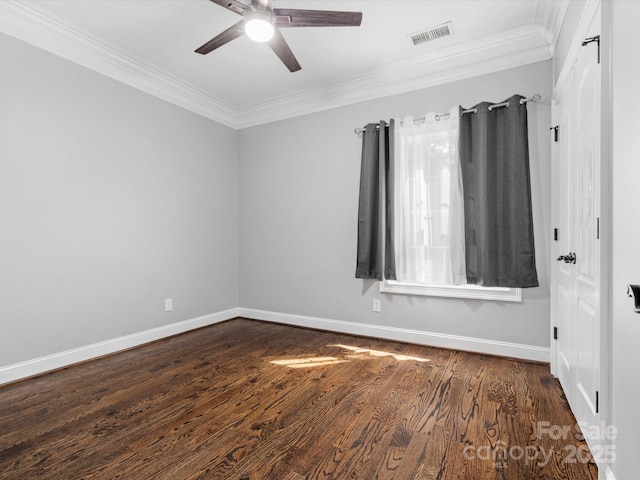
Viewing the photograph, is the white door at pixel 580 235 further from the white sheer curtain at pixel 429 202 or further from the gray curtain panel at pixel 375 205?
the gray curtain panel at pixel 375 205

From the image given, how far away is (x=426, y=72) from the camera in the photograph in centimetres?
325

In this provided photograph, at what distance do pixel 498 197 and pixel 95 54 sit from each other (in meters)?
3.79

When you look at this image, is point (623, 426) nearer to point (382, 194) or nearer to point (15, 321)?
point (382, 194)

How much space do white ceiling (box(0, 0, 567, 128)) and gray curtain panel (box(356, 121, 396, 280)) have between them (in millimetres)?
552

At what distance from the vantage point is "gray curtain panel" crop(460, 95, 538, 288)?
280cm

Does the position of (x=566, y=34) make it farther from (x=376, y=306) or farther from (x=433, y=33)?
(x=376, y=306)

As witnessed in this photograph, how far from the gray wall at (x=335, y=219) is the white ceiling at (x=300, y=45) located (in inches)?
7.7

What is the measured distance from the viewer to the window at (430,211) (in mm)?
3072

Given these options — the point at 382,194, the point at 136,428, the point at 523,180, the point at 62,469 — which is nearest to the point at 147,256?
the point at 136,428

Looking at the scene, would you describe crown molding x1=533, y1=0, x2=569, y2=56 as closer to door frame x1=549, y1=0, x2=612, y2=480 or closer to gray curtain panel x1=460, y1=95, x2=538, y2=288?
gray curtain panel x1=460, y1=95, x2=538, y2=288

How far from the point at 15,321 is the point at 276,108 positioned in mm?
3332

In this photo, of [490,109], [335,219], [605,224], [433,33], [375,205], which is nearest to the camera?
[605,224]

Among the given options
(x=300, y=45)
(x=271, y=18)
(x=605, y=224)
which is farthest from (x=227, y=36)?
(x=605, y=224)

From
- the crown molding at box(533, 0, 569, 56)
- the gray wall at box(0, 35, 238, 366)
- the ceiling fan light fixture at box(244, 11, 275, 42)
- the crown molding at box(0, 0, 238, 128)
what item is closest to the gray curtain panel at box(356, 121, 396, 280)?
the crown molding at box(533, 0, 569, 56)
